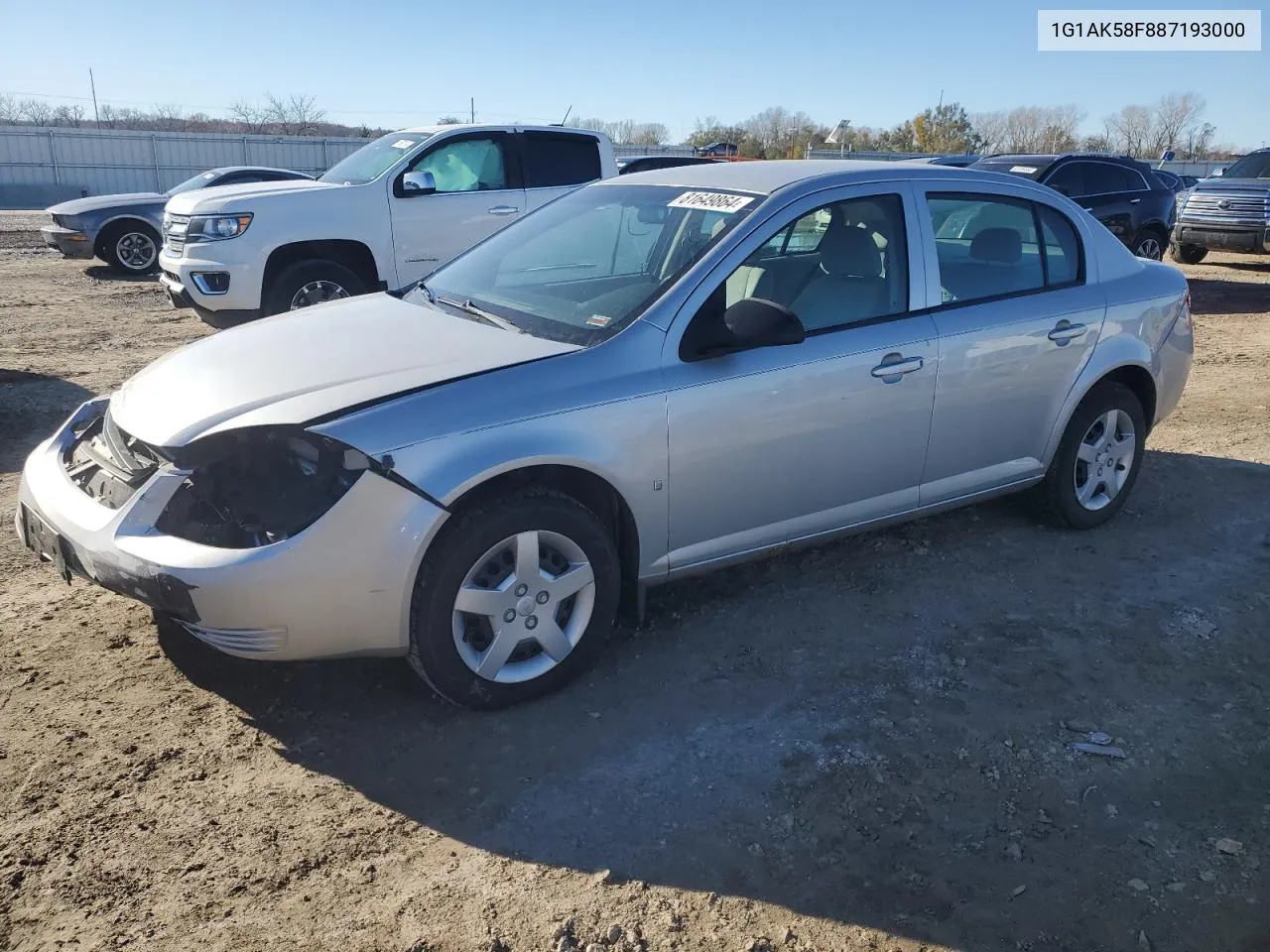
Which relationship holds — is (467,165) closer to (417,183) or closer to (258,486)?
(417,183)

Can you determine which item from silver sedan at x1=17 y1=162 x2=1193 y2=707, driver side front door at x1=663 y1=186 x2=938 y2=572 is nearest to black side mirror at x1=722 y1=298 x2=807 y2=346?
silver sedan at x1=17 y1=162 x2=1193 y2=707

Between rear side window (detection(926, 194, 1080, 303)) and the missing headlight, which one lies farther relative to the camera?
rear side window (detection(926, 194, 1080, 303))

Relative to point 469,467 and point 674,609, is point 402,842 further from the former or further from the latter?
point 674,609

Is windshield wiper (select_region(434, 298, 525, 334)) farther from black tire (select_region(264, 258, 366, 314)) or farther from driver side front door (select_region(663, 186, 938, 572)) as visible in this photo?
black tire (select_region(264, 258, 366, 314))

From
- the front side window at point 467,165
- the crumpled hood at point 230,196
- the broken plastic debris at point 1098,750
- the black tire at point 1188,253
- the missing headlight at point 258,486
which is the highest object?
the front side window at point 467,165

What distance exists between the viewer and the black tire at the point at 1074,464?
5027 mm

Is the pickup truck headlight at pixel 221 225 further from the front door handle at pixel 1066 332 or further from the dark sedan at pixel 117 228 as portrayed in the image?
the front door handle at pixel 1066 332

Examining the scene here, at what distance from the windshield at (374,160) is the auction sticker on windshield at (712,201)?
212 inches

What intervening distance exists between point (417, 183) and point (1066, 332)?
5897 mm

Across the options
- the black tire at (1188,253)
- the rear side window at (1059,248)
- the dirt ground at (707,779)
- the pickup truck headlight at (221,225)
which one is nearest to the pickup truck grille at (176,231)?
the pickup truck headlight at (221,225)

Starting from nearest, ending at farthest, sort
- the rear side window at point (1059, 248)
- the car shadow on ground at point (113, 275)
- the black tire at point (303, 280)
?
the rear side window at point (1059, 248) < the black tire at point (303, 280) < the car shadow on ground at point (113, 275)

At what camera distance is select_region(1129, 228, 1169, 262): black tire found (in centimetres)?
1451

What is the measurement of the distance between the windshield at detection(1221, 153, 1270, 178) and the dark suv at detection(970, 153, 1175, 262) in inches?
127

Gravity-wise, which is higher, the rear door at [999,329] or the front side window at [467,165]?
the front side window at [467,165]
